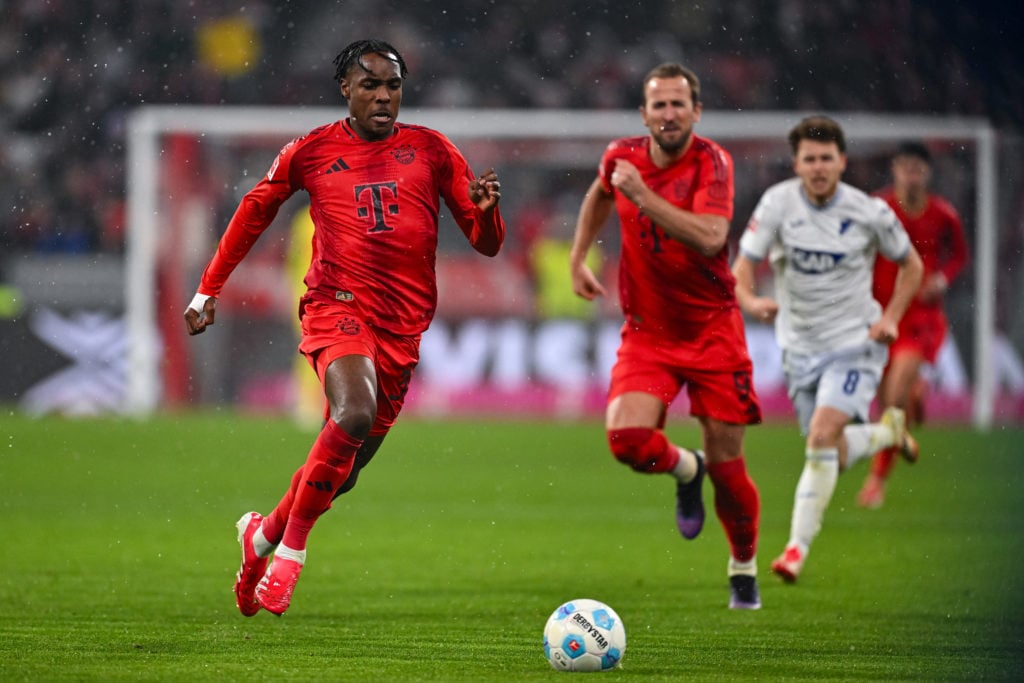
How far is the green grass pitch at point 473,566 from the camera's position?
5.19 meters

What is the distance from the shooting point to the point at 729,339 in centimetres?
663

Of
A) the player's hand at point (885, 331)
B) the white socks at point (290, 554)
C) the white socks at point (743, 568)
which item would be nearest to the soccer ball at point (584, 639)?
the white socks at point (290, 554)

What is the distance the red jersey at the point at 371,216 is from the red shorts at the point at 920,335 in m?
5.28

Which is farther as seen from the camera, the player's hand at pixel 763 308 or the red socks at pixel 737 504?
the player's hand at pixel 763 308

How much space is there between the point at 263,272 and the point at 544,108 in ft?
13.4

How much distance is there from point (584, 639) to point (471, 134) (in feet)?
44.8

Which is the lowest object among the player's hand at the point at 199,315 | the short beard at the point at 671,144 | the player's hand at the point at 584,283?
the player's hand at the point at 199,315

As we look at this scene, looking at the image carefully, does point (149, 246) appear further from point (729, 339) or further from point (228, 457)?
point (729, 339)

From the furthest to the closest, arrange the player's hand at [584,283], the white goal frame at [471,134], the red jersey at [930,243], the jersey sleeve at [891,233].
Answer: the white goal frame at [471,134] → the red jersey at [930,243] → the jersey sleeve at [891,233] → the player's hand at [584,283]

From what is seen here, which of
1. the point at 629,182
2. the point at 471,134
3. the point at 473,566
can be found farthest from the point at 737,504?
the point at 471,134

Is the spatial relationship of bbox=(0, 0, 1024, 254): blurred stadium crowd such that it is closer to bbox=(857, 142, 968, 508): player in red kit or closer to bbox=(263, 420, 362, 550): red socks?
bbox=(857, 142, 968, 508): player in red kit

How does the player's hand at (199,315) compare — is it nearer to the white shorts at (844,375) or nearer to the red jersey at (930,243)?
the white shorts at (844,375)

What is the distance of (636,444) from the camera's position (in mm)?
6551

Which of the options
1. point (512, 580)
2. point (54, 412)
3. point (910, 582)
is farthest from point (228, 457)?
point (910, 582)
